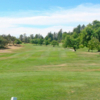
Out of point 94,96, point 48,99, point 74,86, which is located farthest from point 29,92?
point 94,96

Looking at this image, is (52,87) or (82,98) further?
(52,87)

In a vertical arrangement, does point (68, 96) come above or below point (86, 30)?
below

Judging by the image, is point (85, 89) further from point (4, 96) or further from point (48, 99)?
point (4, 96)

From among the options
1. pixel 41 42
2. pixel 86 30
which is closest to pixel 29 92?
pixel 86 30

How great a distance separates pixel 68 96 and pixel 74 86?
5.50 ft

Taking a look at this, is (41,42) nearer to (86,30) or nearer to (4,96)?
(86,30)

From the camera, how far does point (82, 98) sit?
25.3 ft

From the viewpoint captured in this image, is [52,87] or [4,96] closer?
[4,96]

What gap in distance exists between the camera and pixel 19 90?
344 inches

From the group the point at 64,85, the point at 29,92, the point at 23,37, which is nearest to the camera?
the point at 29,92

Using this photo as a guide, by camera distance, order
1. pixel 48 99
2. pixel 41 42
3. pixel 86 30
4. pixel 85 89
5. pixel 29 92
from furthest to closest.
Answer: pixel 41 42 → pixel 86 30 → pixel 85 89 → pixel 29 92 → pixel 48 99

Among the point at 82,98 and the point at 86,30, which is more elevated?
the point at 86,30

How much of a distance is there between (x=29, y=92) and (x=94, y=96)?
12.2ft

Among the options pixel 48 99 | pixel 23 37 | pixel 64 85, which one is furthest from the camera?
pixel 23 37
